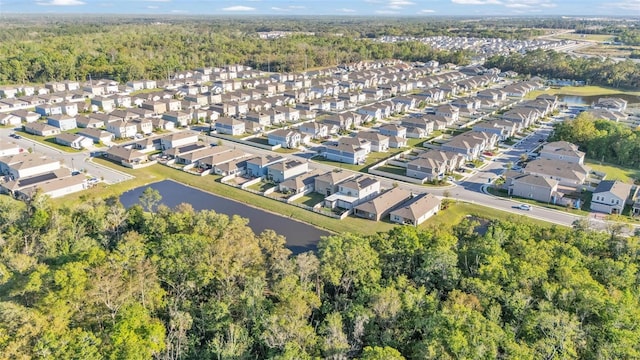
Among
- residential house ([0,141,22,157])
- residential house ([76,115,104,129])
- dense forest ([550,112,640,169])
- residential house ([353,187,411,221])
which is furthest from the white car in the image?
residential house ([76,115,104,129])

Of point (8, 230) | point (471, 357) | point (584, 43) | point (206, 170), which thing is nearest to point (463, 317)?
point (471, 357)

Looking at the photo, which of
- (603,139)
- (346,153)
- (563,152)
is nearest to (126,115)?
(346,153)

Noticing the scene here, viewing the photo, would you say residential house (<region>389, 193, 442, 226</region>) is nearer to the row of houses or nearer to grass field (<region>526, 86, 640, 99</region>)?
the row of houses

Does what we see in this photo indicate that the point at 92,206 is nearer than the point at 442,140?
Yes

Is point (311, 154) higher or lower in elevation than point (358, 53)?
lower

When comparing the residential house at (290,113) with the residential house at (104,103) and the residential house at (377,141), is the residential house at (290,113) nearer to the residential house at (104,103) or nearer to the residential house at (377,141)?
the residential house at (377,141)

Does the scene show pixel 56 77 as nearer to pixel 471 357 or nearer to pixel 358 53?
pixel 358 53

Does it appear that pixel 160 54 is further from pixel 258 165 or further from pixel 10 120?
pixel 258 165
